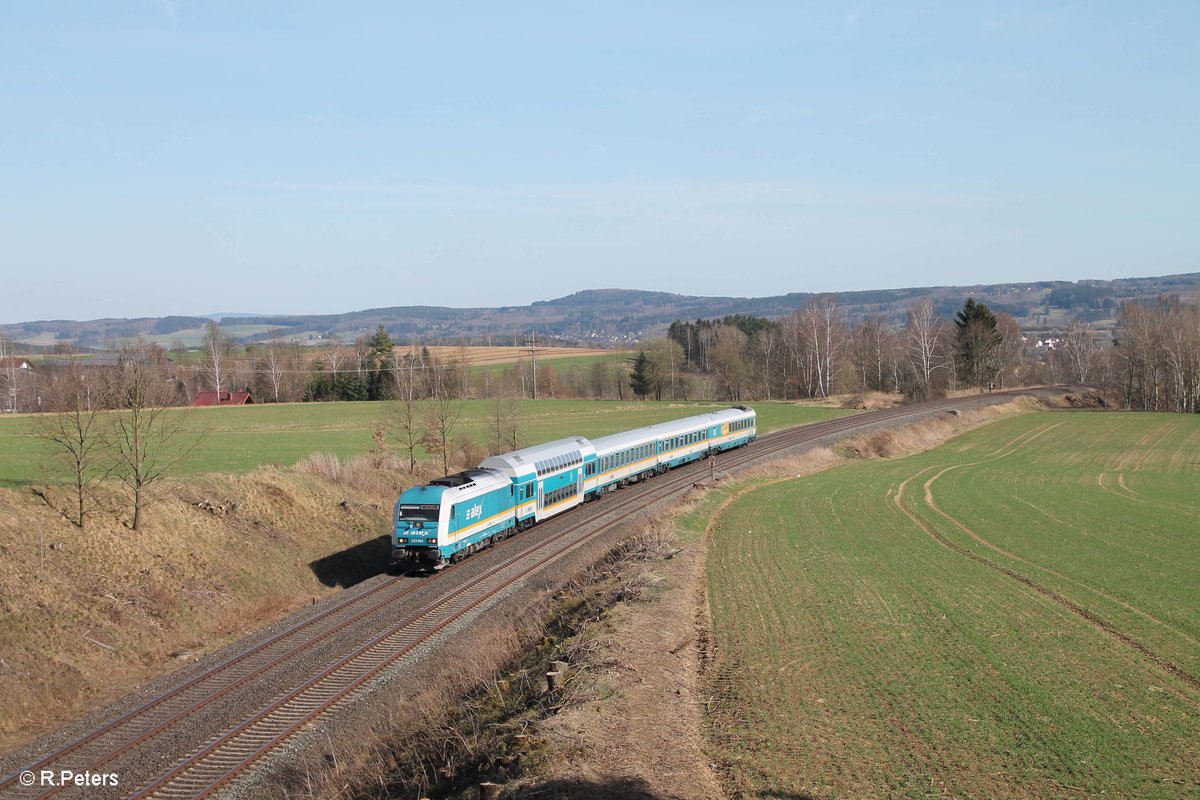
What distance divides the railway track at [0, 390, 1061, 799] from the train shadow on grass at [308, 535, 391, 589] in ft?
15.6

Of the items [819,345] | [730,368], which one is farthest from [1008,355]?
[730,368]

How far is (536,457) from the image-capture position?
39031 mm

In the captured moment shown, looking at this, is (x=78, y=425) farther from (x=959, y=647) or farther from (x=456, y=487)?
(x=959, y=647)

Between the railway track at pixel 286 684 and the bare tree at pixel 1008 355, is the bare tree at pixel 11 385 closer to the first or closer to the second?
the railway track at pixel 286 684

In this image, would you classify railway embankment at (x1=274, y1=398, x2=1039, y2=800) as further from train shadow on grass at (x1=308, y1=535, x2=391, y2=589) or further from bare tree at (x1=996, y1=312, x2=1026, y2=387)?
bare tree at (x1=996, y1=312, x2=1026, y2=387)

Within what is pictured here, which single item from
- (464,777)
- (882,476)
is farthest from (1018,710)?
(882,476)

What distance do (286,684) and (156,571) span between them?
10.1 meters

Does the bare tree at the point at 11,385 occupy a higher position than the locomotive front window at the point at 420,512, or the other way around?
the bare tree at the point at 11,385

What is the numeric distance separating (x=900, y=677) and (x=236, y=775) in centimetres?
1310

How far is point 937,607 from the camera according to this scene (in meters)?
21.7

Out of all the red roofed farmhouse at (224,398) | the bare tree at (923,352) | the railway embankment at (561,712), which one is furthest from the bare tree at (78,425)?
the bare tree at (923,352)

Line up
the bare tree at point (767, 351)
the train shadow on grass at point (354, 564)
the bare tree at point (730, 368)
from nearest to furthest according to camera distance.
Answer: the train shadow on grass at point (354, 564)
the bare tree at point (730, 368)
the bare tree at point (767, 351)

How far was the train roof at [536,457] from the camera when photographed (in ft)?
121
